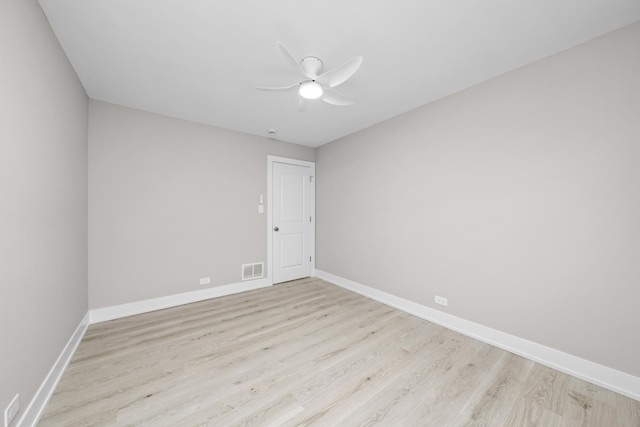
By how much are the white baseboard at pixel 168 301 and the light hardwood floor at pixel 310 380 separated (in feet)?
0.43

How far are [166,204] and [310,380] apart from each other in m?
2.78

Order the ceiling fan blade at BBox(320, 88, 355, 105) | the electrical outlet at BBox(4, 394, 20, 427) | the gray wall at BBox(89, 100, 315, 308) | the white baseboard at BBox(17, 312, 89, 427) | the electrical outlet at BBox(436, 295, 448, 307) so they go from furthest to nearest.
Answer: the gray wall at BBox(89, 100, 315, 308)
the electrical outlet at BBox(436, 295, 448, 307)
the ceiling fan blade at BBox(320, 88, 355, 105)
the white baseboard at BBox(17, 312, 89, 427)
the electrical outlet at BBox(4, 394, 20, 427)

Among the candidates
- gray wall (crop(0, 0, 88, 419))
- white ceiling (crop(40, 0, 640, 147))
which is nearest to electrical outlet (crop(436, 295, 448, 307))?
white ceiling (crop(40, 0, 640, 147))

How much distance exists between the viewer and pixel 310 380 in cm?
178

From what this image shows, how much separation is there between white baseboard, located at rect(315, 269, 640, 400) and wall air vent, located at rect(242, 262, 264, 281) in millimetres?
2081

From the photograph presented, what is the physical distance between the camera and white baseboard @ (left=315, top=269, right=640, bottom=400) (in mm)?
1665

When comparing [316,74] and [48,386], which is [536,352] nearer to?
[316,74]

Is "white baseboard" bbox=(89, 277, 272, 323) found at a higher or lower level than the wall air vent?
lower

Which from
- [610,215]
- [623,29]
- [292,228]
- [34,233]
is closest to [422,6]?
[623,29]

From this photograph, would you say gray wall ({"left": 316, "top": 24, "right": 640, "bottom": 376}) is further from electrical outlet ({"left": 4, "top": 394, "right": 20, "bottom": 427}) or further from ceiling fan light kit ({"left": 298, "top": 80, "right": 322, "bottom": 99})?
electrical outlet ({"left": 4, "top": 394, "right": 20, "bottom": 427})

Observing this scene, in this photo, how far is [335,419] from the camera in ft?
4.75

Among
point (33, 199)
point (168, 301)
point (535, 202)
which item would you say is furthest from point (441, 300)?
point (33, 199)

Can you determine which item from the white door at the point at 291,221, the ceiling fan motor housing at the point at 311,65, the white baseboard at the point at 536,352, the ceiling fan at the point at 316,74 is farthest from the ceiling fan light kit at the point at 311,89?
the white baseboard at the point at 536,352

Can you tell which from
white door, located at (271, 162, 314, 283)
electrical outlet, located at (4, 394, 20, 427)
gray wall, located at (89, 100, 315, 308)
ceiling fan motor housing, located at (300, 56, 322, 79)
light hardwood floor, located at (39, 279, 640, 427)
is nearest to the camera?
electrical outlet, located at (4, 394, 20, 427)
